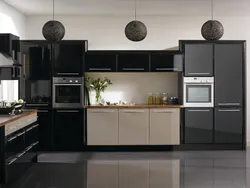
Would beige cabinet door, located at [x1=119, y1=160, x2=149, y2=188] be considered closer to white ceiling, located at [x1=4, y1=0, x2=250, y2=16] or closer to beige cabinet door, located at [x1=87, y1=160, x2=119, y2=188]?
beige cabinet door, located at [x1=87, y1=160, x2=119, y2=188]

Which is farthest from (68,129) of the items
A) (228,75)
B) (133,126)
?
(228,75)

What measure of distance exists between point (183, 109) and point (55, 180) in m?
3.54

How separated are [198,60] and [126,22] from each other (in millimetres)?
1811

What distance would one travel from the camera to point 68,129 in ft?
27.5

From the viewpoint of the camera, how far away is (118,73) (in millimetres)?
9039

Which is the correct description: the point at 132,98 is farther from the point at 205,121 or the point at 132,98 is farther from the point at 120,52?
the point at 205,121

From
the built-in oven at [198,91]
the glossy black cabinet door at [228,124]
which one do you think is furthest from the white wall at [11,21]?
the glossy black cabinet door at [228,124]

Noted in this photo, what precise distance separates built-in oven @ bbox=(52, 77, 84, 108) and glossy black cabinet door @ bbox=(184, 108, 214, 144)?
2208mm

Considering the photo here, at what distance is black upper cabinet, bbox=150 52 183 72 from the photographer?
855cm

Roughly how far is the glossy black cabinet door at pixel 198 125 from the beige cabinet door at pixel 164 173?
122 centimetres

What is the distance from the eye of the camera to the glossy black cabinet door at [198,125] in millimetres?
8445

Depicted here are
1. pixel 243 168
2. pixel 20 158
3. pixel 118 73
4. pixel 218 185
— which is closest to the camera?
pixel 218 185

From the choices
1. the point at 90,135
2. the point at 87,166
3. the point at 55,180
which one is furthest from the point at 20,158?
the point at 90,135

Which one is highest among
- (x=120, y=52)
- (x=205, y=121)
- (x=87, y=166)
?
(x=120, y=52)
